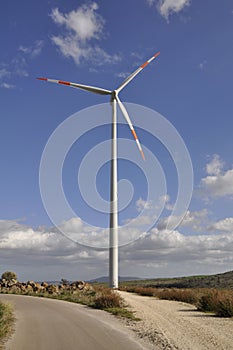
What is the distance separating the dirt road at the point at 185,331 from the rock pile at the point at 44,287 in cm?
1760

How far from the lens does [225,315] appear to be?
71.3ft

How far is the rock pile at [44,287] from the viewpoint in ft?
129

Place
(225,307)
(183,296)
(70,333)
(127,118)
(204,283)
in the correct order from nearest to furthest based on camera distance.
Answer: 1. (70,333)
2. (225,307)
3. (183,296)
4. (127,118)
5. (204,283)

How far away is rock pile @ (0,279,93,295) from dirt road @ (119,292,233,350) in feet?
57.7

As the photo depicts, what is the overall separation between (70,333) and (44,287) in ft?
94.7

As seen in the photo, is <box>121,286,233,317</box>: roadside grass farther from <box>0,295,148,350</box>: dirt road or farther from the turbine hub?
the turbine hub

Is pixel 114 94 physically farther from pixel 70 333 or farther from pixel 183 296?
pixel 70 333

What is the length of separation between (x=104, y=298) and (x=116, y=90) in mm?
30996

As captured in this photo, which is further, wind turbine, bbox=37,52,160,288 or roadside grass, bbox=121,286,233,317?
wind turbine, bbox=37,52,160,288

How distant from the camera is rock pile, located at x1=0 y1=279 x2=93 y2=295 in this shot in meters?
39.3

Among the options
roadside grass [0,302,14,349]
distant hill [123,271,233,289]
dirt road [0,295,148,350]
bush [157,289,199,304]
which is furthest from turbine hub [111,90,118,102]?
dirt road [0,295,148,350]

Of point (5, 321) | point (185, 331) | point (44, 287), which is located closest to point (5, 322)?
point (5, 321)

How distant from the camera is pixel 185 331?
16.5m

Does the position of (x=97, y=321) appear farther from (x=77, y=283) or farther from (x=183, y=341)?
(x=77, y=283)
